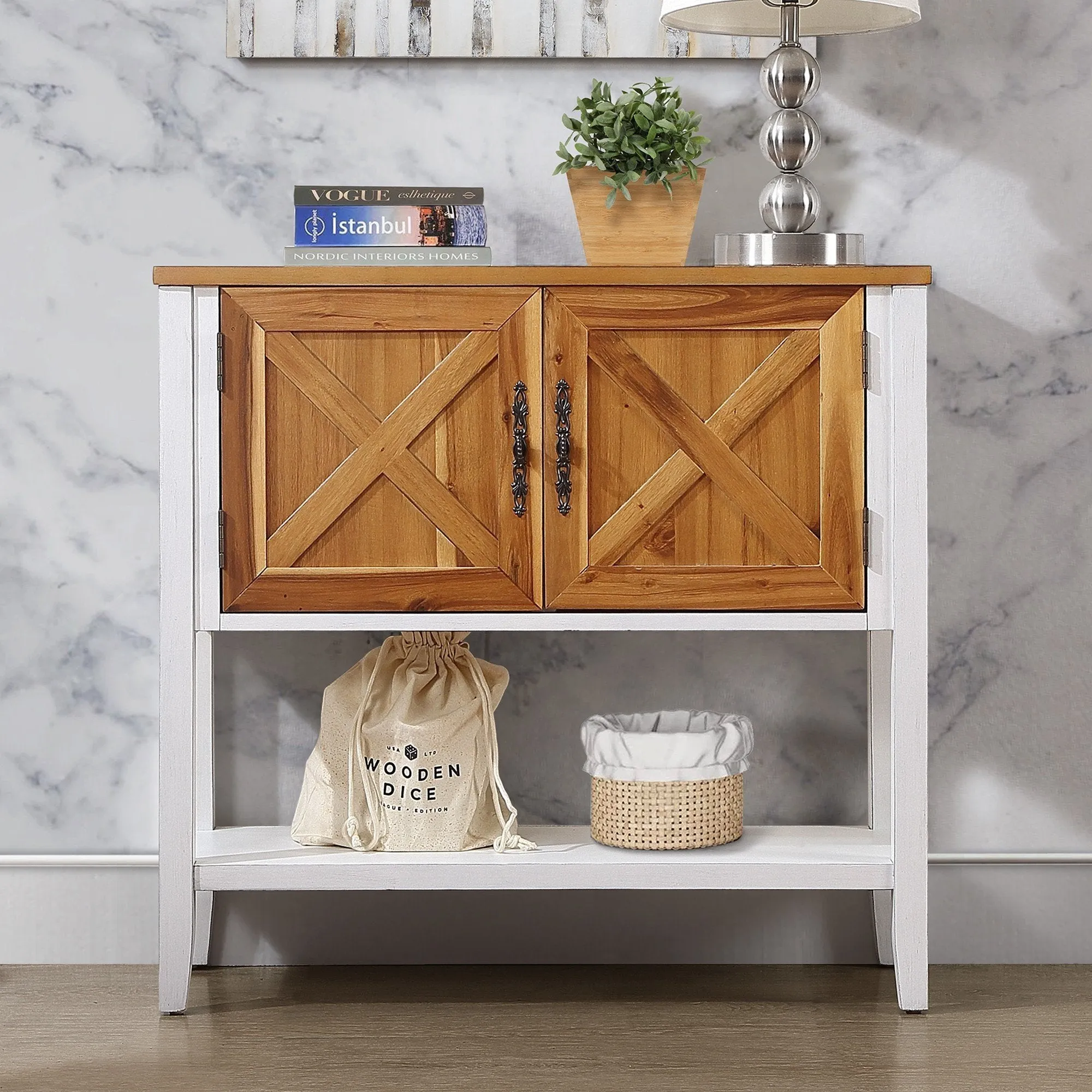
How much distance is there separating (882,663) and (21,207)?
151 cm

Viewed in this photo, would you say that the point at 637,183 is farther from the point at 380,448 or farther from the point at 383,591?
the point at 383,591

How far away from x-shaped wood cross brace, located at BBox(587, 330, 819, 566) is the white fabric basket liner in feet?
1.00

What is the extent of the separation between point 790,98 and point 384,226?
0.62 metres

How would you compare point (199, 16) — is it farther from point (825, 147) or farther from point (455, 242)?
point (825, 147)

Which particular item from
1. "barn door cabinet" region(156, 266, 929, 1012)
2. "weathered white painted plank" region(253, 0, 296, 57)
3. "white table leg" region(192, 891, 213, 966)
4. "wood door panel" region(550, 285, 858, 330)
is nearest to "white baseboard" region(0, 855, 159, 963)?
"white table leg" region(192, 891, 213, 966)

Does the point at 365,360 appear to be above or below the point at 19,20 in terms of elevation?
below

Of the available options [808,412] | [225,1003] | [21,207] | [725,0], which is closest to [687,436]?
[808,412]

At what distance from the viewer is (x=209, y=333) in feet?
5.08

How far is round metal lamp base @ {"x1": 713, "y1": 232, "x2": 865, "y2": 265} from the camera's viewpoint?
5.39 feet

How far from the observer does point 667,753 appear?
1650 millimetres

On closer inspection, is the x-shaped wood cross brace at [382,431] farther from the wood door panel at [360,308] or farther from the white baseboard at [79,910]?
the white baseboard at [79,910]

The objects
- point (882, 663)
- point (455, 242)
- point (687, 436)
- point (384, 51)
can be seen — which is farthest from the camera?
point (384, 51)

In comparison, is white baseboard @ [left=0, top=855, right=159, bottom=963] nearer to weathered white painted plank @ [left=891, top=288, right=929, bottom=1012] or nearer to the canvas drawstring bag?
the canvas drawstring bag

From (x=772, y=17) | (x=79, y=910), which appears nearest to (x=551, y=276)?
(x=772, y=17)
